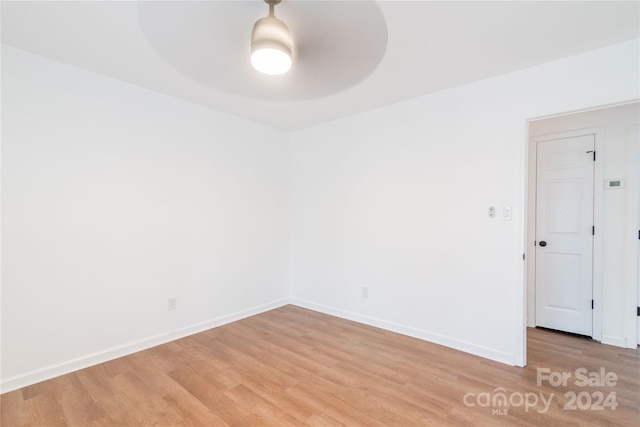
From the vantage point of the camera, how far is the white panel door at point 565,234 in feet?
10.3

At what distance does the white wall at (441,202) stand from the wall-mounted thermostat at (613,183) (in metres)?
1.24

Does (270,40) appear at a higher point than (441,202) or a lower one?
higher

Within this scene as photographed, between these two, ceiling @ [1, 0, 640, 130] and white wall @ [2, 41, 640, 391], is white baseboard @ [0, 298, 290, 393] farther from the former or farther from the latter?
ceiling @ [1, 0, 640, 130]

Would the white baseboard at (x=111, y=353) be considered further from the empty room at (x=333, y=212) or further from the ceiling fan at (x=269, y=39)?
the ceiling fan at (x=269, y=39)

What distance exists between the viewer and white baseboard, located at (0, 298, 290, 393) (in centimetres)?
223

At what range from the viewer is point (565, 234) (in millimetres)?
3268

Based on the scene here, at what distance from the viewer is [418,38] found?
205 cm

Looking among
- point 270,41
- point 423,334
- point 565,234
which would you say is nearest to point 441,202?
point 423,334

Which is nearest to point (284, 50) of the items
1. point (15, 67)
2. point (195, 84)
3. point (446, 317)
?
point (195, 84)

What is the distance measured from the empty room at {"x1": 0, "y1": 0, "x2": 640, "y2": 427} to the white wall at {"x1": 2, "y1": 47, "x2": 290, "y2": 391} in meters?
0.02

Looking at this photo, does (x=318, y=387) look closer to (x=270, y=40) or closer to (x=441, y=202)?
(x=441, y=202)

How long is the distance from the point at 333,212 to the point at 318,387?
7.05 feet

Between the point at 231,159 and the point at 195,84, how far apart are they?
1.02m

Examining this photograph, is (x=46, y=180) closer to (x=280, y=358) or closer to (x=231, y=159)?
(x=231, y=159)
